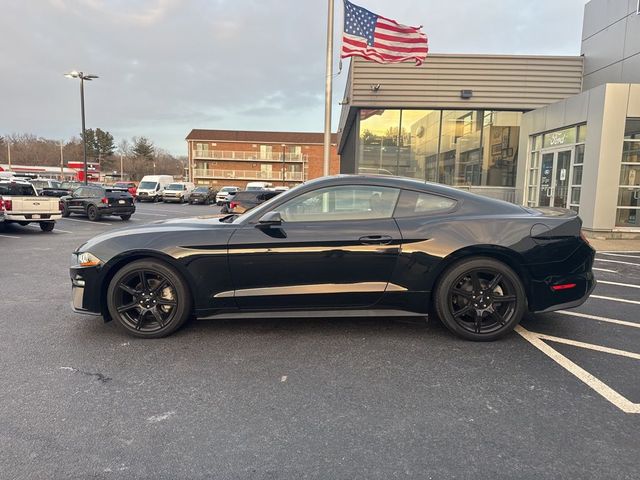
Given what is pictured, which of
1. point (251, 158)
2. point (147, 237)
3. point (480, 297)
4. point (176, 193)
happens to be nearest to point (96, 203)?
point (147, 237)

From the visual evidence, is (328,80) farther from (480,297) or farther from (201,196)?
(201,196)

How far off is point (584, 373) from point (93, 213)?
18.2 metres

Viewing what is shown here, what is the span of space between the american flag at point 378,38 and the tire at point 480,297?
27.5 feet

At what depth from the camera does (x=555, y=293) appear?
400 centimetres

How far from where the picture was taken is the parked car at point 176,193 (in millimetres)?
35088

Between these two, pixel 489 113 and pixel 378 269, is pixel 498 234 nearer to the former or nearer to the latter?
pixel 378 269

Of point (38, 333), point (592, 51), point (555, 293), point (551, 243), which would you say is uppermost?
point (592, 51)

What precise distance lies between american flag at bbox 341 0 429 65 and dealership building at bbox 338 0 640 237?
343cm

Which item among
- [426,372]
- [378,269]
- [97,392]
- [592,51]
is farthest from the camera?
[592,51]

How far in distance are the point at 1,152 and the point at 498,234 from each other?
112737mm

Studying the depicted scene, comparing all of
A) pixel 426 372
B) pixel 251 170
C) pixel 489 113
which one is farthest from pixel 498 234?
pixel 251 170

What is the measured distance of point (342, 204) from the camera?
13.4ft

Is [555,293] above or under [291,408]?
above

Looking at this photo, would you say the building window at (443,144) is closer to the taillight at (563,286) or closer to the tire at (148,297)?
the taillight at (563,286)
